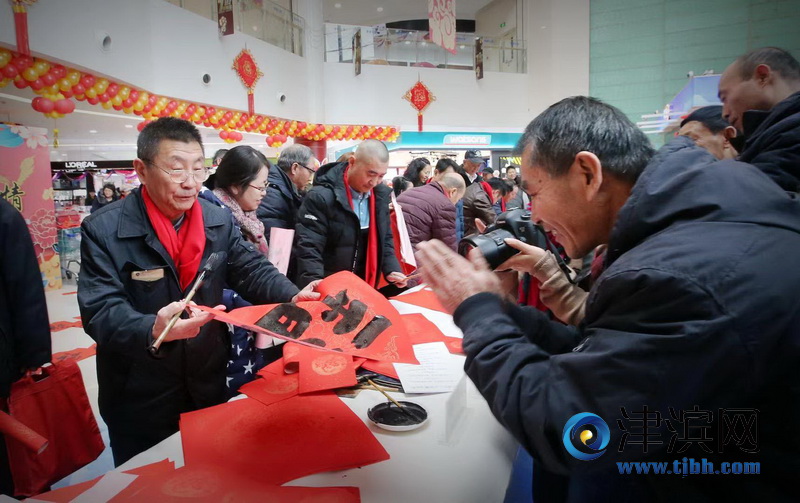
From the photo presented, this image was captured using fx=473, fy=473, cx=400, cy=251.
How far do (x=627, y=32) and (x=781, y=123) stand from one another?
Answer: 10.5 m

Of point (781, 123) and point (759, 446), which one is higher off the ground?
point (781, 123)

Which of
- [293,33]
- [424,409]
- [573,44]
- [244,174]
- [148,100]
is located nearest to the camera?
[424,409]

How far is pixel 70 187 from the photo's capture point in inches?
346

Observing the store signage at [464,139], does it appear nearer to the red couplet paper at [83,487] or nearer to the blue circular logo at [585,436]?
the red couplet paper at [83,487]

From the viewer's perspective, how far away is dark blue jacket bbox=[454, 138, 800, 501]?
22.0 inches

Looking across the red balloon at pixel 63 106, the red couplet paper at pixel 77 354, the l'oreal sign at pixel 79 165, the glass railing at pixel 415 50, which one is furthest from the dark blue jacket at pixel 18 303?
the l'oreal sign at pixel 79 165

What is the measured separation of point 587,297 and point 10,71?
5.36 metres

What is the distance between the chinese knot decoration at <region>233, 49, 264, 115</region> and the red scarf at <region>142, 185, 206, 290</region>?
7728mm

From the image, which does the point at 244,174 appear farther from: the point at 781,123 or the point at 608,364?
the point at 781,123

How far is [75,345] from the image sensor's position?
4066 millimetres

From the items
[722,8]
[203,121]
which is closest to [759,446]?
[203,121]

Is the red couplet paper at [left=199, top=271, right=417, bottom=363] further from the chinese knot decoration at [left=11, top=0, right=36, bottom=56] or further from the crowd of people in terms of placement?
the chinese knot decoration at [left=11, top=0, right=36, bottom=56]

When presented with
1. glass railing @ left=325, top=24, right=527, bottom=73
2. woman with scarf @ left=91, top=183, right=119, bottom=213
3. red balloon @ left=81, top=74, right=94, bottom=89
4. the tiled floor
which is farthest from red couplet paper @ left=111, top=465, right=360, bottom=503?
glass railing @ left=325, top=24, right=527, bottom=73

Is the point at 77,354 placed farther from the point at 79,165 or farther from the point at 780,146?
the point at 79,165
